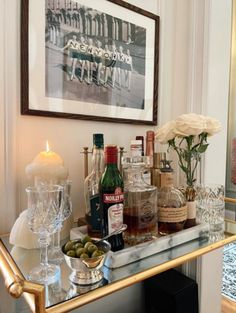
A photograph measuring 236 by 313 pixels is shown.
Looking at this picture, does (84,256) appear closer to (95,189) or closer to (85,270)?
(85,270)

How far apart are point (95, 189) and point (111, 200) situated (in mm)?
173

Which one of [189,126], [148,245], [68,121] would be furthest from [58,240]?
[189,126]

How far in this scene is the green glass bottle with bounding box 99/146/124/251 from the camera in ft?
2.23

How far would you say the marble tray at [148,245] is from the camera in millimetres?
656

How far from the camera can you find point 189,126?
0.85m

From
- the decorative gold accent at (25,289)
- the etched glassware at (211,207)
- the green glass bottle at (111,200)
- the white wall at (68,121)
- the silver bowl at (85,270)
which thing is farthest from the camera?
the etched glassware at (211,207)

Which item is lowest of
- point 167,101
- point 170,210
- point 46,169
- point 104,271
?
point 104,271

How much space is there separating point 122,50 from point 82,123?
360mm

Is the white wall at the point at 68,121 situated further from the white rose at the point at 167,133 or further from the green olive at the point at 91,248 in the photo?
the green olive at the point at 91,248

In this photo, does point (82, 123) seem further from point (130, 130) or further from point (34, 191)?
point (34, 191)

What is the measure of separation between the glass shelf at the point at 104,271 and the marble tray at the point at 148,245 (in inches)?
0.5

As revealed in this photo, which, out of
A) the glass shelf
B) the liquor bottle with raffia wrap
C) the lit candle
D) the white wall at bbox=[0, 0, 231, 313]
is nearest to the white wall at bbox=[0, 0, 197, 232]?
the white wall at bbox=[0, 0, 231, 313]

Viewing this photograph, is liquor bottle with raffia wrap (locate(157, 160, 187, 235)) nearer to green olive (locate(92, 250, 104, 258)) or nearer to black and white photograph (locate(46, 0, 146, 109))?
green olive (locate(92, 250, 104, 258))

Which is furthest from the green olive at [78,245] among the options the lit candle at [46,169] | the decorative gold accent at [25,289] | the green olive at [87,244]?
the lit candle at [46,169]
